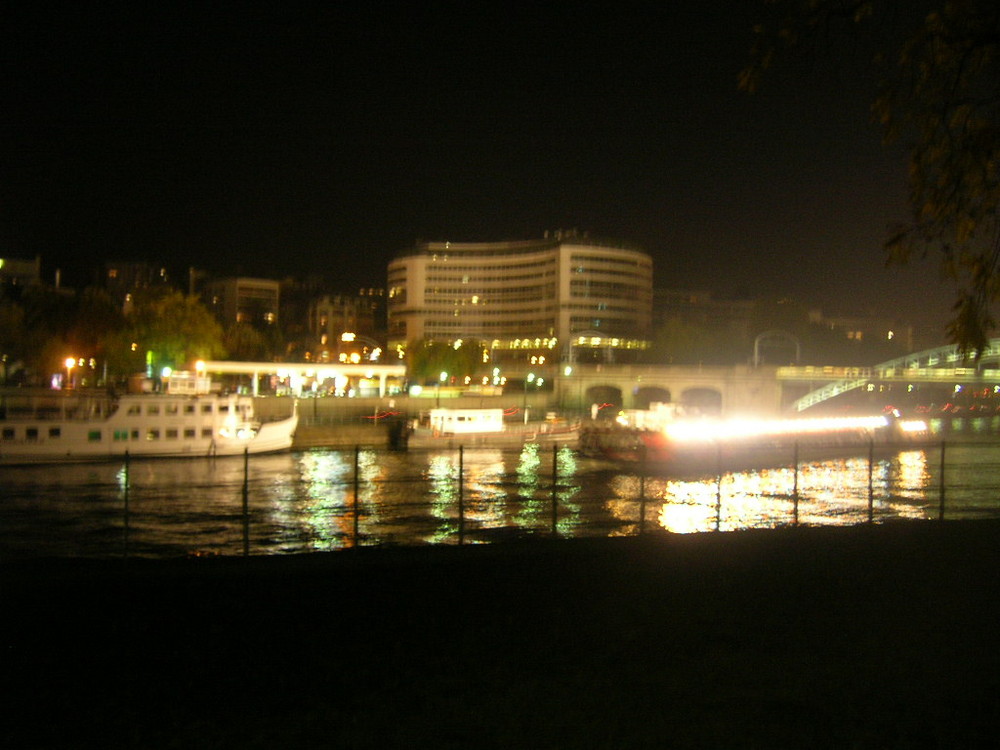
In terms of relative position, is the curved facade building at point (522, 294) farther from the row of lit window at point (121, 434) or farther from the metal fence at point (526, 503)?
the metal fence at point (526, 503)

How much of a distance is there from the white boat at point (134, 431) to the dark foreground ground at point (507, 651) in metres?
34.5

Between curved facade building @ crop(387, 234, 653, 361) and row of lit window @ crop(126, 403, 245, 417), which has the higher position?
curved facade building @ crop(387, 234, 653, 361)

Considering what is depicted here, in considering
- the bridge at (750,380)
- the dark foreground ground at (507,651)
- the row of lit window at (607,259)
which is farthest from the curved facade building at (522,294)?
the dark foreground ground at (507,651)

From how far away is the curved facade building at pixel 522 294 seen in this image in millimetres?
169000

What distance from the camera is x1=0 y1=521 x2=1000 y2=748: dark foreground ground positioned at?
A: 6938 millimetres

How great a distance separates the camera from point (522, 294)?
180000 millimetres

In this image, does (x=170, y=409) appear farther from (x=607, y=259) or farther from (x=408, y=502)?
(x=607, y=259)

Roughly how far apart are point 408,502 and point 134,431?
2294cm

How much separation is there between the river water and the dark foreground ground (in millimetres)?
4824

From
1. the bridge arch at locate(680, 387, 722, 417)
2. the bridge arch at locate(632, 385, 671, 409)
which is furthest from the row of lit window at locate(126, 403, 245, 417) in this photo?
the bridge arch at locate(632, 385, 671, 409)

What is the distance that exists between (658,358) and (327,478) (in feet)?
323

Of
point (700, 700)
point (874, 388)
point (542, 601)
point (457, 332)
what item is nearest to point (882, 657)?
point (700, 700)

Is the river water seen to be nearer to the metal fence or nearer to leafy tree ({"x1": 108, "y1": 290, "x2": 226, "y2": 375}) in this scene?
the metal fence

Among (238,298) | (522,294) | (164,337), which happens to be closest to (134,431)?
(164,337)
